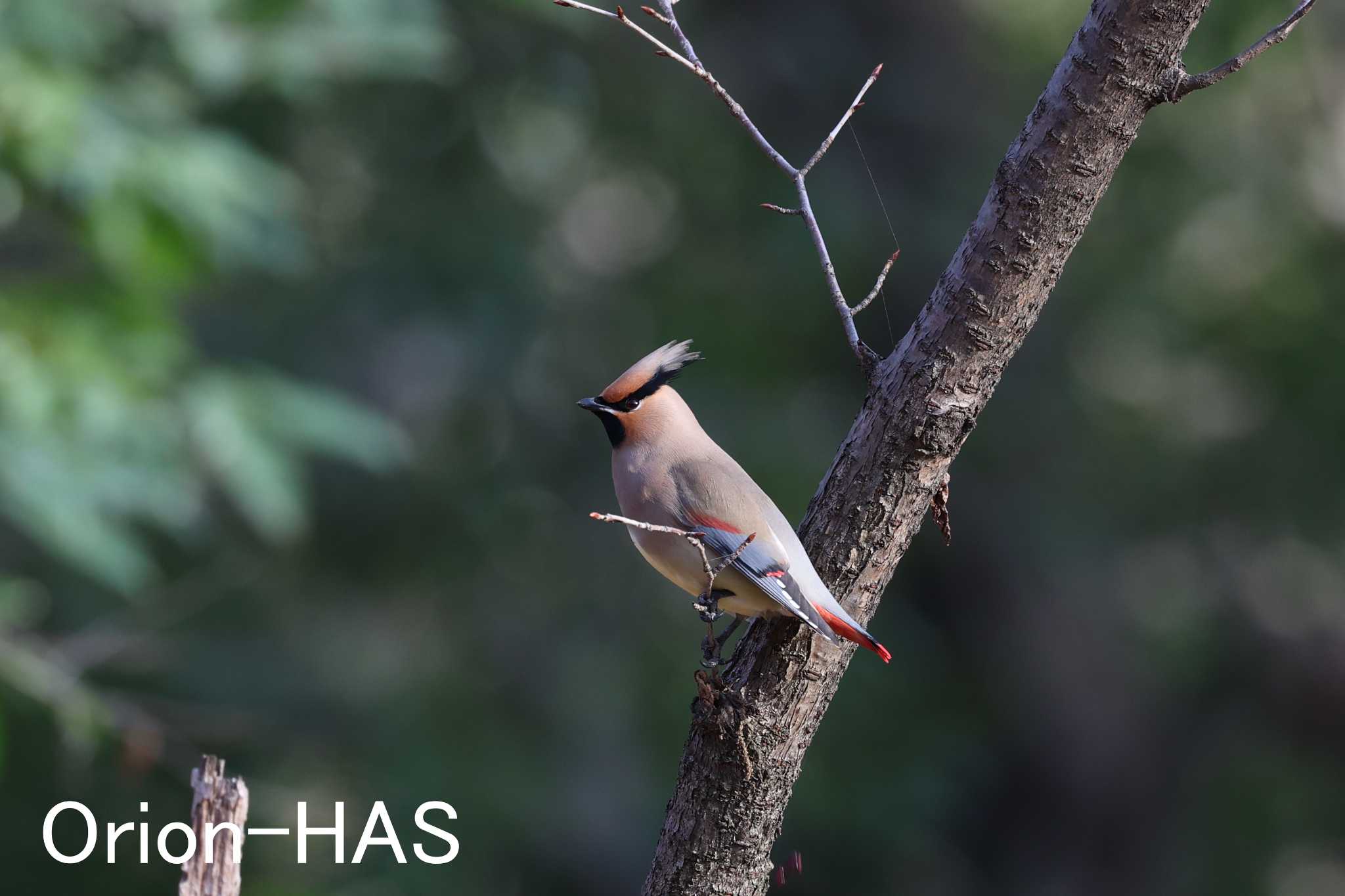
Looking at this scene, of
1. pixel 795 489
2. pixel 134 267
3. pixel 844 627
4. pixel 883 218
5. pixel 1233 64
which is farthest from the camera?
pixel 883 218

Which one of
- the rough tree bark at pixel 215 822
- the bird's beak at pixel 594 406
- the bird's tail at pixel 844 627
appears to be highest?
the bird's beak at pixel 594 406

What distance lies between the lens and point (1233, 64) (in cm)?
186

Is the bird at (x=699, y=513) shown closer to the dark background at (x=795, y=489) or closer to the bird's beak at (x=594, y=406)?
the bird's beak at (x=594, y=406)

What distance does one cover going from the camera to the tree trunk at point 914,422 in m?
1.96

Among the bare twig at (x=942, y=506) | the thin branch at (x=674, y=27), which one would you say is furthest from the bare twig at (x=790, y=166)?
the bare twig at (x=942, y=506)

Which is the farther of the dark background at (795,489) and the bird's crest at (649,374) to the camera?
the dark background at (795,489)

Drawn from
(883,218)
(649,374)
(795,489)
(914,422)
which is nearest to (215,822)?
(649,374)

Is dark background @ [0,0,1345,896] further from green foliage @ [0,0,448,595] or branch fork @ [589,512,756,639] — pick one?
branch fork @ [589,512,756,639]

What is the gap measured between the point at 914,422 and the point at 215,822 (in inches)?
43.8

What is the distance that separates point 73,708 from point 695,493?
2.71 meters

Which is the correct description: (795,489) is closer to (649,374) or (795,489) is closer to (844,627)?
(649,374)

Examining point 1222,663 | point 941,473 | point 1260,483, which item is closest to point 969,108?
point 1260,483

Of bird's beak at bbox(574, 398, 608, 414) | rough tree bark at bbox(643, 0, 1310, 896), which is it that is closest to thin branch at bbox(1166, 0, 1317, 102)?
rough tree bark at bbox(643, 0, 1310, 896)

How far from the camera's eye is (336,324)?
7957 millimetres
